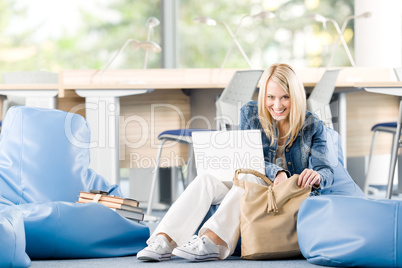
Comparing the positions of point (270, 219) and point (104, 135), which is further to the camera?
point (104, 135)

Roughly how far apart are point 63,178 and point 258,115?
2.81 ft

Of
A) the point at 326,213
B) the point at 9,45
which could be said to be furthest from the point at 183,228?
the point at 9,45

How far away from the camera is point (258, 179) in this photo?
2295 millimetres

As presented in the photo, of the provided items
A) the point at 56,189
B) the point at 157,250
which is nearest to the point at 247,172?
the point at 157,250

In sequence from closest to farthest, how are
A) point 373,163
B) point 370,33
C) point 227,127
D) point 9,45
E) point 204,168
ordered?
point 204,168 → point 227,127 → point 373,163 → point 370,33 → point 9,45

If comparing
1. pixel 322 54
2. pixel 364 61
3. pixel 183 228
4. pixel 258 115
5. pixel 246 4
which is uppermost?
pixel 246 4

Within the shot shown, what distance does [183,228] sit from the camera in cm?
217

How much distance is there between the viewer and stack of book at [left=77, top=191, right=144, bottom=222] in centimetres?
240

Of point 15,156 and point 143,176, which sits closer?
point 15,156

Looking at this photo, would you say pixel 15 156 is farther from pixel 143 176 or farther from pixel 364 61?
pixel 364 61

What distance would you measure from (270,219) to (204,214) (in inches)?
9.8

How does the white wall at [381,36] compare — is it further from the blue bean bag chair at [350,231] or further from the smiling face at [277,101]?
the blue bean bag chair at [350,231]

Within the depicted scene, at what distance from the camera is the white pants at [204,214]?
6.98ft

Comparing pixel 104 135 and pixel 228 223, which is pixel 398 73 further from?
pixel 228 223
